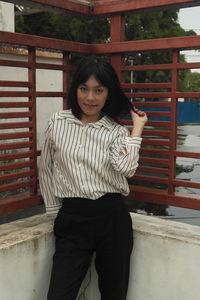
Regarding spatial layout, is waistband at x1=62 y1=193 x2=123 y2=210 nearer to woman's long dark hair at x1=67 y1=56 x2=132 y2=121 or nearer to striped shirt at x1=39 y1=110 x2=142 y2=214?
striped shirt at x1=39 y1=110 x2=142 y2=214

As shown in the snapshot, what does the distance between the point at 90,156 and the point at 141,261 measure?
71 centimetres

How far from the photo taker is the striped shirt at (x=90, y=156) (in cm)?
210

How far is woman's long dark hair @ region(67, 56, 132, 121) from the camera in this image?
212 cm

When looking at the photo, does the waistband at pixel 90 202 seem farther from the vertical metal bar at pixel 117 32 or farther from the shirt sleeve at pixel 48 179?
the vertical metal bar at pixel 117 32

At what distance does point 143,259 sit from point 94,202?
0.51m

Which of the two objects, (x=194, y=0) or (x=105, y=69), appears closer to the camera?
(x=105, y=69)

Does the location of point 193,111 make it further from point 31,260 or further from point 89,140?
point 31,260

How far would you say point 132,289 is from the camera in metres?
2.41

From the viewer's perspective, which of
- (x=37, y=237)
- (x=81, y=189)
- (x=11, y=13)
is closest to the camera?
(x=81, y=189)

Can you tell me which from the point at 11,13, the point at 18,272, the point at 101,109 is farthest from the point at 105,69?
the point at 11,13

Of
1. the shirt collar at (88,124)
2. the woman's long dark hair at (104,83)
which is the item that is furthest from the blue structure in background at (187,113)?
the shirt collar at (88,124)

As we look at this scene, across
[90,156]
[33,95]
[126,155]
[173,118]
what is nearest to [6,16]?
[33,95]

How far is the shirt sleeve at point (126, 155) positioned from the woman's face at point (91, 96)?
23 cm

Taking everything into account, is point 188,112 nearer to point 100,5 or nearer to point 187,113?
point 187,113
